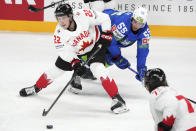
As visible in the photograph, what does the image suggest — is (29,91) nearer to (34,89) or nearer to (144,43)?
(34,89)

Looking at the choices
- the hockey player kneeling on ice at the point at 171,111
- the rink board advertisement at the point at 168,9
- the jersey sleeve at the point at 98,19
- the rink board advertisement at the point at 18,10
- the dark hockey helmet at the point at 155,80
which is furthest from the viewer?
the rink board advertisement at the point at 18,10

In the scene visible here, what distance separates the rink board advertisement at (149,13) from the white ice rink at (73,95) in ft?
0.77

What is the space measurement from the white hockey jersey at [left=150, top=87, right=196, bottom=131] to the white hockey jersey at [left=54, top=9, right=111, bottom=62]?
158 centimetres

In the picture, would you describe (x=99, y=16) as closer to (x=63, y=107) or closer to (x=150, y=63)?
(x=63, y=107)

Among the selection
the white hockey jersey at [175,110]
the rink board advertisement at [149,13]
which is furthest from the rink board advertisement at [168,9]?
the white hockey jersey at [175,110]

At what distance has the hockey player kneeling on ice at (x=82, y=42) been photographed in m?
3.53

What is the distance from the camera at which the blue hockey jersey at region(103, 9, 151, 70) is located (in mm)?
4109

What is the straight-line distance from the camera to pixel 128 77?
4.89m

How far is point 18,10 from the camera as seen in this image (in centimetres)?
692

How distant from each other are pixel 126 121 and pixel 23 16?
4.11m

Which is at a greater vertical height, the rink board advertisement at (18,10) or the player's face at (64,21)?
the rink board advertisement at (18,10)

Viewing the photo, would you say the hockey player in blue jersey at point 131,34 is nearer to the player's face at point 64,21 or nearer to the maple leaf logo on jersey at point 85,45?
the maple leaf logo on jersey at point 85,45

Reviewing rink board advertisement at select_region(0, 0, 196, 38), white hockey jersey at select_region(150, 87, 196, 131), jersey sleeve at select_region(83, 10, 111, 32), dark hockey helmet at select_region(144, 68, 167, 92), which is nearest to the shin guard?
jersey sleeve at select_region(83, 10, 111, 32)

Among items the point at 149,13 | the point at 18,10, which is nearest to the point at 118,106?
the point at 149,13
